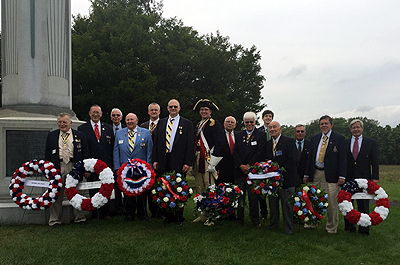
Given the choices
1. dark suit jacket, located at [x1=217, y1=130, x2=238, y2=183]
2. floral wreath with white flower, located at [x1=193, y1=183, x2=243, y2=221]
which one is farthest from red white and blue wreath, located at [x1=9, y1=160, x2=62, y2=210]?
dark suit jacket, located at [x1=217, y1=130, x2=238, y2=183]

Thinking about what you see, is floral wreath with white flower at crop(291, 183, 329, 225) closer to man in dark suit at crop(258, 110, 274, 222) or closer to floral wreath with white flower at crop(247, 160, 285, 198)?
floral wreath with white flower at crop(247, 160, 285, 198)

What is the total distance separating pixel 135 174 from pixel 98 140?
137 cm

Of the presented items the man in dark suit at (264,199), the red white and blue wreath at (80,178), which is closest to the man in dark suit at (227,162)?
the man in dark suit at (264,199)

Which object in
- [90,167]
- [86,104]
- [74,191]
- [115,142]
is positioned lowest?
[74,191]

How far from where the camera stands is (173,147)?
252 inches

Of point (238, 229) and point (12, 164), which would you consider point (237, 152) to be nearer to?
point (238, 229)

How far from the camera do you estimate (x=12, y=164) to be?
654cm

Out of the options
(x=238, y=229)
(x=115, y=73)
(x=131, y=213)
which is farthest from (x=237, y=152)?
(x=115, y=73)

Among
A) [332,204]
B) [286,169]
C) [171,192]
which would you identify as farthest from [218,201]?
[332,204]

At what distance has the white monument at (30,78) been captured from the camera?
6.53m

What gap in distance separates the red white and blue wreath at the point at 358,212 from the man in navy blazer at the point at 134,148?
3.81 meters

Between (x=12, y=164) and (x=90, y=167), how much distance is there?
183 cm

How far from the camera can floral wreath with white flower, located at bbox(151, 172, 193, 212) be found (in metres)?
5.88

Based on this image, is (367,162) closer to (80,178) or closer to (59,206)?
(80,178)
